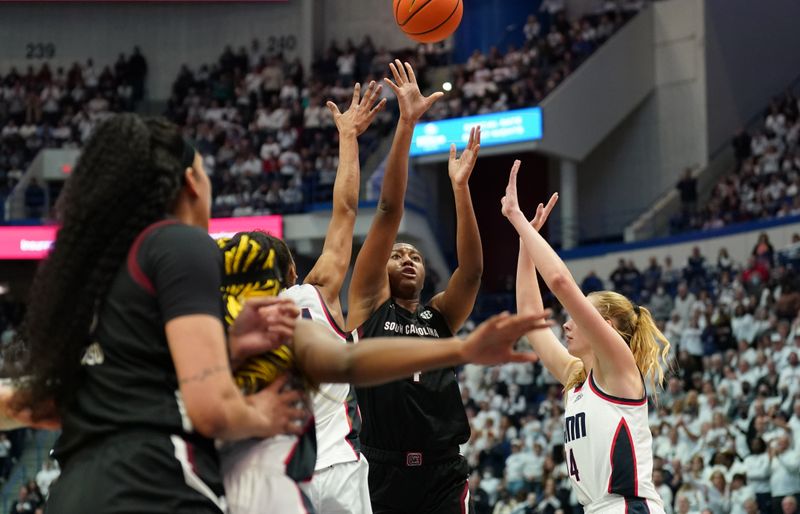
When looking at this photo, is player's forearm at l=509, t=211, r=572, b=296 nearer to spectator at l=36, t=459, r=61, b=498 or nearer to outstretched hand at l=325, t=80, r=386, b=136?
outstretched hand at l=325, t=80, r=386, b=136

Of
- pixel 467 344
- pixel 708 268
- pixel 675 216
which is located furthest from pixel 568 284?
pixel 675 216

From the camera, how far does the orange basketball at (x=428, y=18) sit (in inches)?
316

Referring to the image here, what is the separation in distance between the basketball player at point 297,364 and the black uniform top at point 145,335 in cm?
22

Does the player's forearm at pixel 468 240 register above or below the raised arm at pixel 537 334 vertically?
above

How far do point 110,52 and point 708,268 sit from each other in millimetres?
18410

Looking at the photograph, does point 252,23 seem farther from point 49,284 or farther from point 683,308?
point 49,284

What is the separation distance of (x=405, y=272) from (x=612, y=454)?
1517 millimetres

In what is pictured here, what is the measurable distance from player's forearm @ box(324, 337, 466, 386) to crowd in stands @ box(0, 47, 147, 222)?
905 inches

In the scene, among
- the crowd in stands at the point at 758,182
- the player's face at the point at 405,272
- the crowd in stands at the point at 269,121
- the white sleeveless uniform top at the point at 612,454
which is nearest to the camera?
the white sleeveless uniform top at the point at 612,454

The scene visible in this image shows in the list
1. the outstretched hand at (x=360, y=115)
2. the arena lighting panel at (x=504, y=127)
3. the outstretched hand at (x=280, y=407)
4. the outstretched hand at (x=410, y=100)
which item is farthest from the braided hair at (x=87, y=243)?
the arena lighting panel at (x=504, y=127)

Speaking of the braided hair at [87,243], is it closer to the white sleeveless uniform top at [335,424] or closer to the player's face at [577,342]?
the white sleeveless uniform top at [335,424]

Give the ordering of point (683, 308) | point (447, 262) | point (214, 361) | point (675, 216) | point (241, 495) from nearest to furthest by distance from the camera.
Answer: point (214, 361), point (241, 495), point (683, 308), point (675, 216), point (447, 262)

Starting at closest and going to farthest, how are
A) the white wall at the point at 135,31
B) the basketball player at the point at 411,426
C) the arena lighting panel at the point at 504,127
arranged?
the basketball player at the point at 411,426 < the arena lighting panel at the point at 504,127 < the white wall at the point at 135,31

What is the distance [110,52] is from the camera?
101 ft
